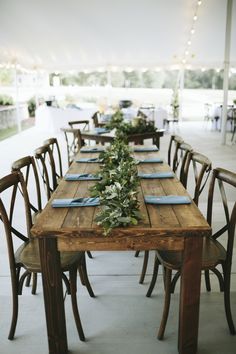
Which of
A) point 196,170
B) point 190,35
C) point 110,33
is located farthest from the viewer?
point 190,35

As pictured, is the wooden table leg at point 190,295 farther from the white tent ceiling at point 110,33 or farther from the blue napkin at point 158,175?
the white tent ceiling at point 110,33

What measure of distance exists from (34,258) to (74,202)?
0.38 metres

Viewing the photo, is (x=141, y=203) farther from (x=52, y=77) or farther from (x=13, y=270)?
(x=52, y=77)

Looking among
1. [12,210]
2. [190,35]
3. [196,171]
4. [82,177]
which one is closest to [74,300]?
[12,210]

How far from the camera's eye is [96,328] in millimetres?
1956

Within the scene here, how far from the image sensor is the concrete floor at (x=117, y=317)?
1813mm

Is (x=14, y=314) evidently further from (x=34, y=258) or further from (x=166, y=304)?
(x=166, y=304)

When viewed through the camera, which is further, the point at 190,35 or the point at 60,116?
the point at 60,116

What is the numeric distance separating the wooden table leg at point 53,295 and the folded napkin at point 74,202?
11.8 inches

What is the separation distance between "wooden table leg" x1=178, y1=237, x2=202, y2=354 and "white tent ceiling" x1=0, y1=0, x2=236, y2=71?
645 centimetres

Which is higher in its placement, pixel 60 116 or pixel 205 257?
pixel 60 116

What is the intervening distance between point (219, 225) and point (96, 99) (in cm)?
1196

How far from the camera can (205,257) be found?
1.84 meters

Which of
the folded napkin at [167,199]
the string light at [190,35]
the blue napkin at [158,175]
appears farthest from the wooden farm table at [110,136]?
the string light at [190,35]
